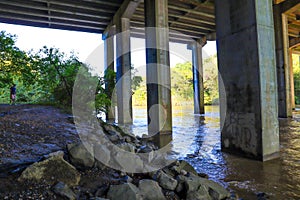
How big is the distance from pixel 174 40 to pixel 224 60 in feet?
51.5

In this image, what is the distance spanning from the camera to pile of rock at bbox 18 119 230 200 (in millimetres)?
2590

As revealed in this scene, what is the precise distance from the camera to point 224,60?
18.7 feet

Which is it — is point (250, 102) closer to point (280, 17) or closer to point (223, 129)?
point (223, 129)

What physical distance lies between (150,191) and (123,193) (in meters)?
0.40

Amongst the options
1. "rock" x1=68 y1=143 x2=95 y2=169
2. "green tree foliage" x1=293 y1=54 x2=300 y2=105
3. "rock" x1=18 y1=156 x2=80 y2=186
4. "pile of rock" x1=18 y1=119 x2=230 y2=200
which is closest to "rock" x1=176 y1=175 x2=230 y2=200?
"pile of rock" x1=18 y1=119 x2=230 y2=200

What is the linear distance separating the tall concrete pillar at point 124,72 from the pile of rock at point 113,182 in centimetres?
970

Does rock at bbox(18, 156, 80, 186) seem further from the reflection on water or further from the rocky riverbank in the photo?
the reflection on water

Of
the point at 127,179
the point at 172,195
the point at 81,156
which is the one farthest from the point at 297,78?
the point at 81,156

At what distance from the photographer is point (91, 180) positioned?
9.68 feet

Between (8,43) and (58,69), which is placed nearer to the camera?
(8,43)

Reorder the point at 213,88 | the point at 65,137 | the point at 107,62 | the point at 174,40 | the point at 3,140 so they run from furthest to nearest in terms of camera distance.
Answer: the point at 213,88 → the point at 174,40 → the point at 107,62 → the point at 65,137 → the point at 3,140

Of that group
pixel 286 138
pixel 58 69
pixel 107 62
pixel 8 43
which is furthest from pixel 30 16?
pixel 286 138

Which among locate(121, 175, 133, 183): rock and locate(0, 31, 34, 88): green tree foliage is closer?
locate(121, 175, 133, 183): rock

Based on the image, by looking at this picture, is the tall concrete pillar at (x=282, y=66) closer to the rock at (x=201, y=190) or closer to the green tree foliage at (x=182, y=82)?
the rock at (x=201, y=190)
